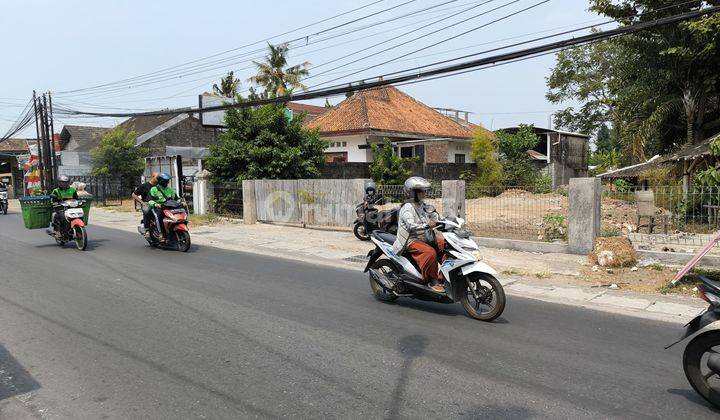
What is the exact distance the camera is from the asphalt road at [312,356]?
152 inches

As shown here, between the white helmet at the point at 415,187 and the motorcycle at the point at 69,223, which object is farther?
the motorcycle at the point at 69,223

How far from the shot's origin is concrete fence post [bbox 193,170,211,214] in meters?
19.7

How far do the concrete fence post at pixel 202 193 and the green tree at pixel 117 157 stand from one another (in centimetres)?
1278

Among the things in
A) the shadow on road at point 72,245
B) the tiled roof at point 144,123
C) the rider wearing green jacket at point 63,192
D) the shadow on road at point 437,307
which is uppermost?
the tiled roof at point 144,123

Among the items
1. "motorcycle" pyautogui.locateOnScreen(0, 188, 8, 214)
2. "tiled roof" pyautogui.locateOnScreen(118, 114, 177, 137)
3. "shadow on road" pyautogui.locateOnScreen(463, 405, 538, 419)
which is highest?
"tiled roof" pyautogui.locateOnScreen(118, 114, 177, 137)

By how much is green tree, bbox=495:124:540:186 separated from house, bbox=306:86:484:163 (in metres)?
3.39

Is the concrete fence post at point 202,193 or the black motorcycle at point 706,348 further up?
the concrete fence post at point 202,193

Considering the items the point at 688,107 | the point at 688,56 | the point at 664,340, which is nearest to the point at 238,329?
the point at 664,340

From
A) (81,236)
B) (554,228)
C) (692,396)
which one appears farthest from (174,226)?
(692,396)

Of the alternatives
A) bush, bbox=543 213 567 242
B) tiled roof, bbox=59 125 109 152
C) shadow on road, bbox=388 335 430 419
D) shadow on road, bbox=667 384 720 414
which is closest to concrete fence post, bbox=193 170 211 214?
bush, bbox=543 213 567 242

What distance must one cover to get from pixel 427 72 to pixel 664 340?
7694mm

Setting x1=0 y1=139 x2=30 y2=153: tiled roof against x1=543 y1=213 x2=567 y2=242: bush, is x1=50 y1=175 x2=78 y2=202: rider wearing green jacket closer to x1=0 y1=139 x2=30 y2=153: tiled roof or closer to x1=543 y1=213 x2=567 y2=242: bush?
x1=543 y1=213 x2=567 y2=242: bush

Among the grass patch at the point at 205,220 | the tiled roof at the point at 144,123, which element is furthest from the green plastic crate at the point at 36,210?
the tiled roof at the point at 144,123

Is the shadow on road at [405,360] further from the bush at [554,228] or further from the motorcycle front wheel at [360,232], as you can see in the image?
the motorcycle front wheel at [360,232]
